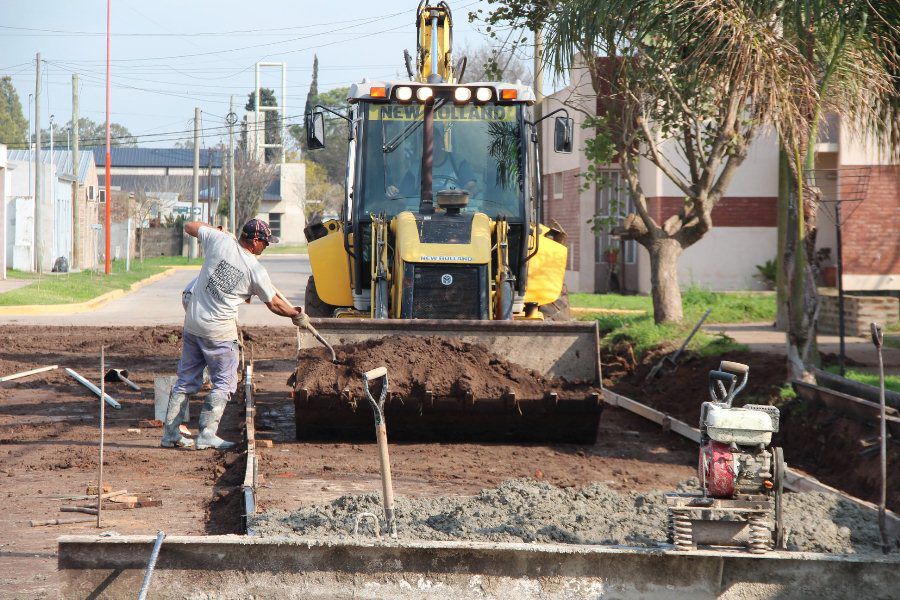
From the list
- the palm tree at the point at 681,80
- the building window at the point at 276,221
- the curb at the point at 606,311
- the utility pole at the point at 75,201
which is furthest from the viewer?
the building window at the point at 276,221

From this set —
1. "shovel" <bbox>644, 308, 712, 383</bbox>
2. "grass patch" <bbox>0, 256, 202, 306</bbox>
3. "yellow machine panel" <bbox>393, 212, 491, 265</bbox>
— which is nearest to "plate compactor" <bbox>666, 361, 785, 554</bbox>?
"yellow machine panel" <bbox>393, 212, 491, 265</bbox>

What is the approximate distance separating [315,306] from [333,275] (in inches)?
31.0

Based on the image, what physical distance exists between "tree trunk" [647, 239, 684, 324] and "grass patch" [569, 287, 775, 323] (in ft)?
3.08

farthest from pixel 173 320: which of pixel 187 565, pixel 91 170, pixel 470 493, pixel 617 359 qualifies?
pixel 91 170

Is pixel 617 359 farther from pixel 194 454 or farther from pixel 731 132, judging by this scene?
pixel 194 454

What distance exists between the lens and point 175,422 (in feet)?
31.8

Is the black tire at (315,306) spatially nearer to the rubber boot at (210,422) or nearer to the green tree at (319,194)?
the rubber boot at (210,422)

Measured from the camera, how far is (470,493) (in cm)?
804

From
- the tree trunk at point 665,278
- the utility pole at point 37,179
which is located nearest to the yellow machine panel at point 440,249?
the tree trunk at point 665,278

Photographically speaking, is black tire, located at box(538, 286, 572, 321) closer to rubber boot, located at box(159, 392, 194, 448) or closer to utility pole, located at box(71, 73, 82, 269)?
rubber boot, located at box(159, 392, 194, 448)

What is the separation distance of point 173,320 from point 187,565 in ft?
60.3

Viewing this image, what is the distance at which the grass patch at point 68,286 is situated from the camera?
83.8 feet

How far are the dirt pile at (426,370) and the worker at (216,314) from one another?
1.80 ft

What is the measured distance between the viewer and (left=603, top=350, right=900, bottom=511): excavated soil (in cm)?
905
